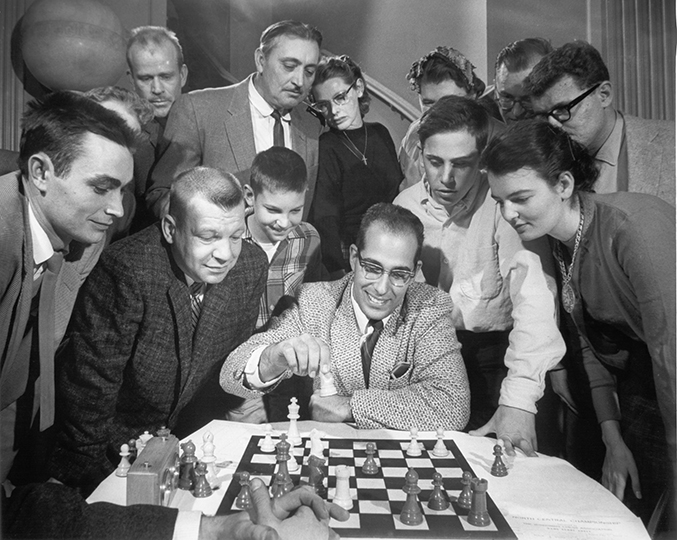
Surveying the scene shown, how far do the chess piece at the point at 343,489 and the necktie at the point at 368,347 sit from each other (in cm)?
43

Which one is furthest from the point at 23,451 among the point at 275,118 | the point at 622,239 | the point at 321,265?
the point at 622,239

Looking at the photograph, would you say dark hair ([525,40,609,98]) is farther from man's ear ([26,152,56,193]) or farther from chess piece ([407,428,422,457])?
man's ear ([26,152,56,193])

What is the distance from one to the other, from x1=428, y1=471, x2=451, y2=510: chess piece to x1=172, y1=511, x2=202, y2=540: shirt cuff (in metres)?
0.64

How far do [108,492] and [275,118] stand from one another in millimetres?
1328

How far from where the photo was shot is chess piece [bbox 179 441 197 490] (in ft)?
5.74

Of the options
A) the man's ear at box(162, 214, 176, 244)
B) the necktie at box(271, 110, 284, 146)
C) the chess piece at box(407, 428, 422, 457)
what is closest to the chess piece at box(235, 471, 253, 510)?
the chess piece at box(407, 428, 422, 457)

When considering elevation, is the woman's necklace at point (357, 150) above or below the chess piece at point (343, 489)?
above

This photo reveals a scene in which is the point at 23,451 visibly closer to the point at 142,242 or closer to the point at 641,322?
the point at 142,242

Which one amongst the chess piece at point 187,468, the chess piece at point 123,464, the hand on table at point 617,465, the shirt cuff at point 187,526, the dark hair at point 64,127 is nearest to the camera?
the shirt cuff at point 187,526

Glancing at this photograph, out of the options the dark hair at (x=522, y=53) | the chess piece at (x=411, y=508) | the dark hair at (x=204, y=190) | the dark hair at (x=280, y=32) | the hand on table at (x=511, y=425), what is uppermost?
the dark hair at (x=280, y=32)

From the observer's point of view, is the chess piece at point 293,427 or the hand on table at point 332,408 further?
the hand on table at point 332,408

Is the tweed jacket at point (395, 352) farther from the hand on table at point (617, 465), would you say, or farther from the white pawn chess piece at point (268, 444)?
the hand on table at point (617, 465)

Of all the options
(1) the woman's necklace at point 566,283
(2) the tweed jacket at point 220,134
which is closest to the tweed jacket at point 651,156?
(1) the woman's necklace at point 566,283

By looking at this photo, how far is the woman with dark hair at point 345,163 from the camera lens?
213cm
